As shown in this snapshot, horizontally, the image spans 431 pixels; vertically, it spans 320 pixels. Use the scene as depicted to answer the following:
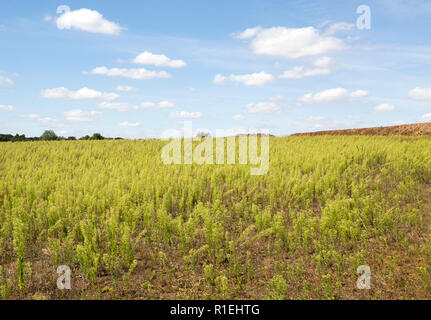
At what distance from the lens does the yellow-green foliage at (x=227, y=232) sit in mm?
4113

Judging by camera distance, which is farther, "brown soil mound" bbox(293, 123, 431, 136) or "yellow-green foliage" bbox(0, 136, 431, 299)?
"brown soil mound" bbox(293, 123, 431, 136)

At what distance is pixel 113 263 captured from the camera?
14.3 feet

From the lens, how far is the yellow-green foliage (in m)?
4.11

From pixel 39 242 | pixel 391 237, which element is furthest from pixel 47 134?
pixel 391 237

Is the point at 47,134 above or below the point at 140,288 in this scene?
above

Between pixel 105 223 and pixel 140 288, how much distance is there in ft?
5.23

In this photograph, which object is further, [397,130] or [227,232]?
[397,130]

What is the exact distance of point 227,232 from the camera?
481 cm

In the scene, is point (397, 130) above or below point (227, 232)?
above

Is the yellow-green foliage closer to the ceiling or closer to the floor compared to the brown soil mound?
closer to the floor

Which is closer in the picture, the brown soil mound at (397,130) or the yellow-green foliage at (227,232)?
the yellow-green foliage at (227,232)
